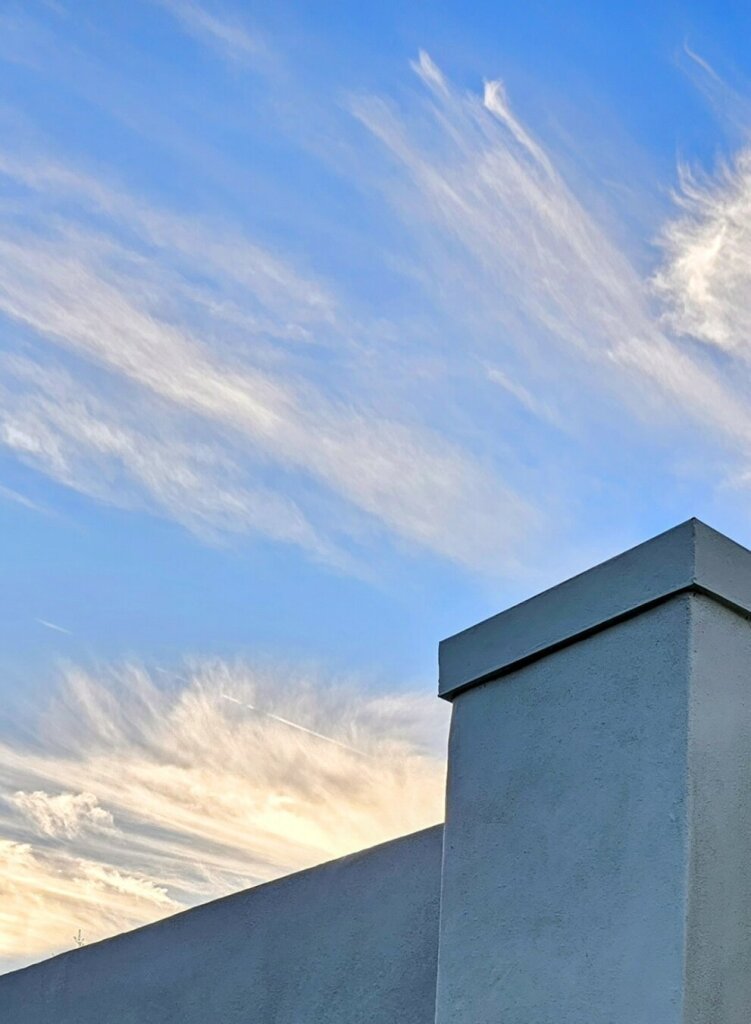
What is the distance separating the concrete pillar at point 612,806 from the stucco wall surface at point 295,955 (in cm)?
60

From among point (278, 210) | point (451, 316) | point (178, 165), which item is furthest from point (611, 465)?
point (178, 165)

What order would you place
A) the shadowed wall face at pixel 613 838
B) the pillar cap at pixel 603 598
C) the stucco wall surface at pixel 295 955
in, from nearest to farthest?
the shadowed wall face at pixel 613 838, the pillar cap at pixel 603 598, the stucco wall surface at pixel 295 955

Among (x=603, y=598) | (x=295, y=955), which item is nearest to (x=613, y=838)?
(x=603, y=598)

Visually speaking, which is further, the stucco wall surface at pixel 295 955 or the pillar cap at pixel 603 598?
the stucco wall surface at pixel 295 955

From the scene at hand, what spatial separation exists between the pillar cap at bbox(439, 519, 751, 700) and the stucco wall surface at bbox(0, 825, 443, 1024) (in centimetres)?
70

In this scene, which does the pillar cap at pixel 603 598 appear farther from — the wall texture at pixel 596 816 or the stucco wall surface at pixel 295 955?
the stucco wall surface at pixel 295 955

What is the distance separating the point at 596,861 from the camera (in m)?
2.93

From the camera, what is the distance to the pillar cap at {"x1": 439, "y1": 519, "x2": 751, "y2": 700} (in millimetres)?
2998

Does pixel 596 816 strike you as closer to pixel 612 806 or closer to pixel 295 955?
pixel 612 806

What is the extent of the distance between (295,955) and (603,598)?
1989 mm

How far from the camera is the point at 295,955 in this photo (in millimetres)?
4414

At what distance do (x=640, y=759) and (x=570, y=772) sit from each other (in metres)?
0.25

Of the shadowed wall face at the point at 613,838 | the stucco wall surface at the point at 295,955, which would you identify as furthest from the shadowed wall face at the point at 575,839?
the stucco wall surface at the point at 295,955

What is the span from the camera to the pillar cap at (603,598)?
300cm
